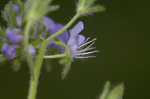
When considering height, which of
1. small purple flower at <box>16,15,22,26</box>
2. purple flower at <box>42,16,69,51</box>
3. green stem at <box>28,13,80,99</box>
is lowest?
green stem at <box>28,13,80,99</box>

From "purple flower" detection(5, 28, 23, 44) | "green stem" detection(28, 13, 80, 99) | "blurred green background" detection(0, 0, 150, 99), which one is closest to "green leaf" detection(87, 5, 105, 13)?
"green stem" detection(28, 13, 80, 99)

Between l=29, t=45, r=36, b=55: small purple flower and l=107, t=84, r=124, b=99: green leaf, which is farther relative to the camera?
l=107, t=84, r=124, b=99: green leaf

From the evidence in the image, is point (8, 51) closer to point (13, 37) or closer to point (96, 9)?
point (13, 37)

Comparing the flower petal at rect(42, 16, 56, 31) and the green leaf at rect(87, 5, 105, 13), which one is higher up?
the green leaf at rect(87, 5, 105, 13)

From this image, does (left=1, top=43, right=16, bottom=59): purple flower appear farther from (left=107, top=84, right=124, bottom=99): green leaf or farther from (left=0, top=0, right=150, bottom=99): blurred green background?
(left=0, top=0, right=150, bottom=99): blurred green background

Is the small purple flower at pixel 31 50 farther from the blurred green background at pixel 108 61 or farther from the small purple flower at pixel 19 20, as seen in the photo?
the blurred green background at pixel 108 61

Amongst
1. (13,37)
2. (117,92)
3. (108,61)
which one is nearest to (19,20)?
(13,37)

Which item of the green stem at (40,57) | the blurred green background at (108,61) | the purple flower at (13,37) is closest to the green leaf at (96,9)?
the green stem at (40,57)
